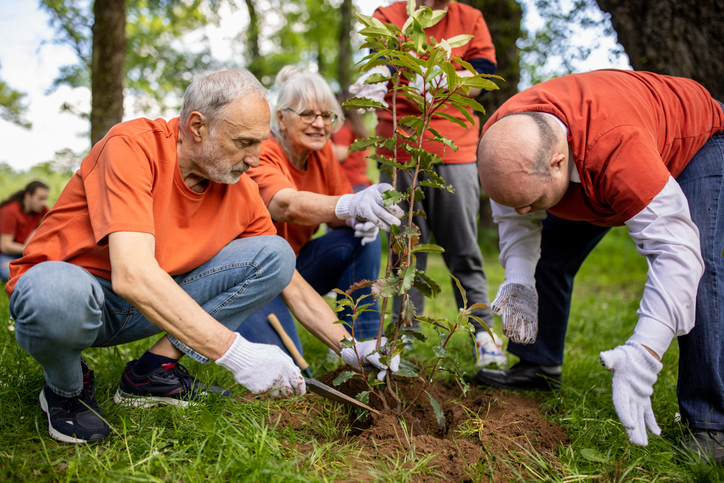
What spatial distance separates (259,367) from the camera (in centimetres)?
167

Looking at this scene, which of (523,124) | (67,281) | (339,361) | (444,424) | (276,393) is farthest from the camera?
(339,361)

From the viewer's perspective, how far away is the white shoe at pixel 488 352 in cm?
260

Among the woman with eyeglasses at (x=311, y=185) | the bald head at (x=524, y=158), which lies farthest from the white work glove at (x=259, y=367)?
the bald head at (x=524, y=158)

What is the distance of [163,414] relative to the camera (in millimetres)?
1721

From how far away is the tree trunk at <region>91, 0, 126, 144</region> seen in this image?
167 inches

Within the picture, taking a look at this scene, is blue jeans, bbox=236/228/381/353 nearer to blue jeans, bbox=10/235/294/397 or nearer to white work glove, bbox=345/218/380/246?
white work glove, bbox=345/218/380/246

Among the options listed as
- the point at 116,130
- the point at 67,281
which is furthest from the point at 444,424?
the point at 116,130

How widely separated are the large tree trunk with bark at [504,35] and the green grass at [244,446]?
14.9 ft

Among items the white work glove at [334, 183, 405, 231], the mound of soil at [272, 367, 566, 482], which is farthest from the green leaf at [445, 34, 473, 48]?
the mound of soil at [272, 367, 566, 482]

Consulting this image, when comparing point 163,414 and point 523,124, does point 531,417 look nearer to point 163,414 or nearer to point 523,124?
point 523,124

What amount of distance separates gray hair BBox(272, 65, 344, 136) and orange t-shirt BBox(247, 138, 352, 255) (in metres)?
0.20

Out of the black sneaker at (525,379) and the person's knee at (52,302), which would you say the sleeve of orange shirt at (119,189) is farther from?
the black sneaker at (525,379)

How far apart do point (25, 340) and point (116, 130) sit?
0.75 meters

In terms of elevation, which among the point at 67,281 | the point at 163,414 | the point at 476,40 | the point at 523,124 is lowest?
the point at 163,414
